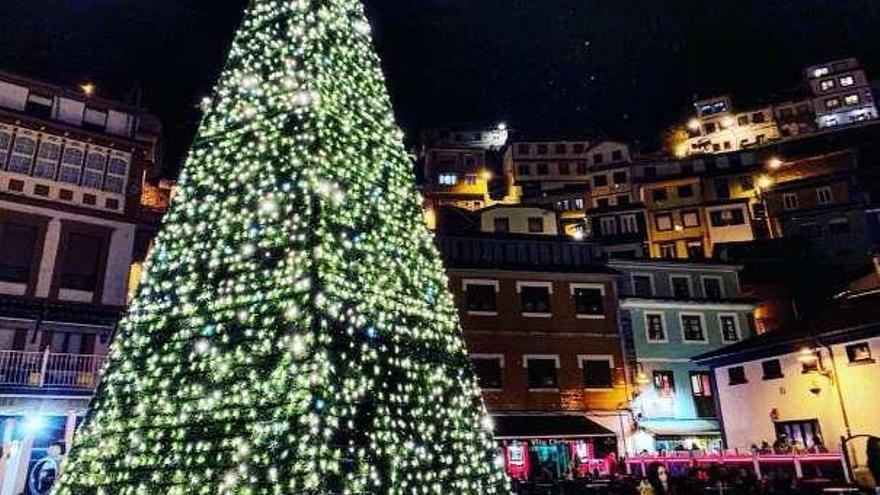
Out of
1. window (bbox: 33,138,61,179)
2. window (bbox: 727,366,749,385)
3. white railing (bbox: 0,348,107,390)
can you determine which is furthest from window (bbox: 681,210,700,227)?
window (bbox: 33,138,61,179)

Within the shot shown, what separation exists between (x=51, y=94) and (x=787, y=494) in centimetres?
3055

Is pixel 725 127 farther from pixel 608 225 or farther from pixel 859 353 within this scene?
pixel 859 353

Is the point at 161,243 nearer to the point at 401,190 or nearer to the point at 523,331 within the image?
the point at 401,190

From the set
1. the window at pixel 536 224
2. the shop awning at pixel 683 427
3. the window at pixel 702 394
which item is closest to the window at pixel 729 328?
the window at pixel 702 394

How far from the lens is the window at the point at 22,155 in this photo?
918 inches

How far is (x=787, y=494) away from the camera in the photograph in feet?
43.7

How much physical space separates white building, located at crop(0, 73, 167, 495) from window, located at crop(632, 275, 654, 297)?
85.4 ft

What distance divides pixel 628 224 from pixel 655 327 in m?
24.6

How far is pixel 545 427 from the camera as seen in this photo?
25781 millimetres

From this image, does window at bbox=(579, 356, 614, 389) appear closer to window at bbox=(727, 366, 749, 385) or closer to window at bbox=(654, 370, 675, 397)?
window at bbox=(654, 370, 675, 397)

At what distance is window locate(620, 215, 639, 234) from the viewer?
2156 inches

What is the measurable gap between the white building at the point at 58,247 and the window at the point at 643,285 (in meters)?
26.0

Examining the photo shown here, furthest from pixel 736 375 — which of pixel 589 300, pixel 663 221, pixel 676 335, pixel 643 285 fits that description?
pixel 663 221

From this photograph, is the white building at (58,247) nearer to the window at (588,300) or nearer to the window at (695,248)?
the window at (588,300)
